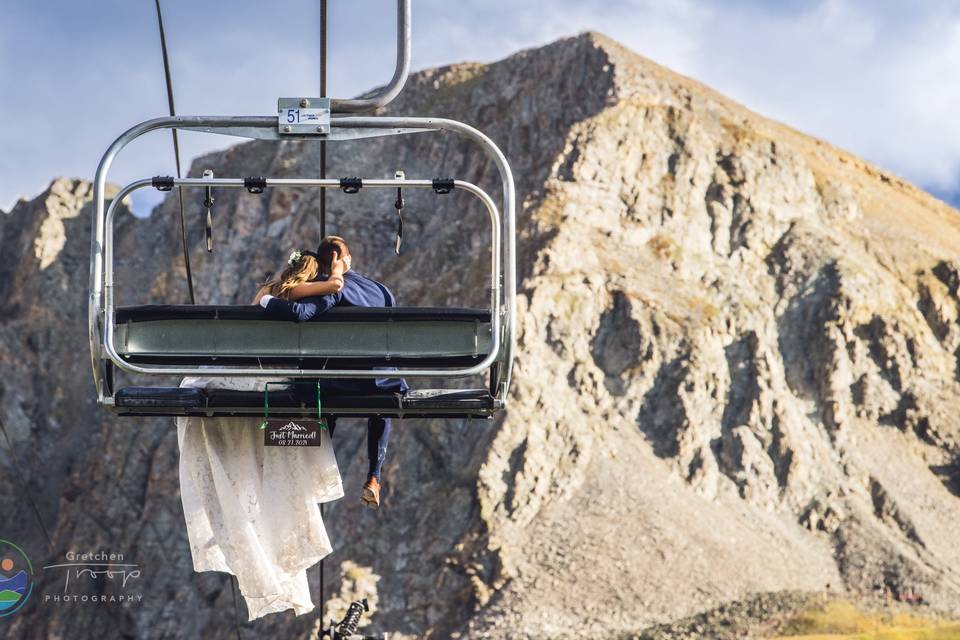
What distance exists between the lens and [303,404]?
1008 cm

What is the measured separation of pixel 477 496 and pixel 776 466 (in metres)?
12.9

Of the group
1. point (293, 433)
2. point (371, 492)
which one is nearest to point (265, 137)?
point (293, 433)

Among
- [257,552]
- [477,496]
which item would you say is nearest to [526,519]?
[477,496]

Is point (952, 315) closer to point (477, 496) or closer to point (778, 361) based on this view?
point (778, 361)

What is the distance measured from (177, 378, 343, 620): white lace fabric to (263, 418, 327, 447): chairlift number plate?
0.14 metres

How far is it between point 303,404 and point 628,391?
54.6 m

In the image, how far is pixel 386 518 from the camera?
60875 millimetres

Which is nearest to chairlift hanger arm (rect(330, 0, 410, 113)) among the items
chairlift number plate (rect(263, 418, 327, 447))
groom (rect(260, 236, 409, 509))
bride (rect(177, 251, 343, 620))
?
groom (rect(260, 236, 409, 509))

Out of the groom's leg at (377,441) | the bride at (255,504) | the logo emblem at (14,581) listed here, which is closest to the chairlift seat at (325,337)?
the bride at (255,504)

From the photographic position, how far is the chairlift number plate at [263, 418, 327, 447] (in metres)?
10.4

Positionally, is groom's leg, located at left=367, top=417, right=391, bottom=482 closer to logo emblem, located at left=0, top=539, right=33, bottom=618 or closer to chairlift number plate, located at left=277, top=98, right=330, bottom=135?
chairlift number plate, located at left=277, top=98, right=330, bottom=135

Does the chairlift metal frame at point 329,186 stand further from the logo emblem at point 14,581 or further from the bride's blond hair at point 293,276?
the logo emblem at point 14,581

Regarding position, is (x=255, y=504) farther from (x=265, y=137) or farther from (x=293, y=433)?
(x=265, y=137)

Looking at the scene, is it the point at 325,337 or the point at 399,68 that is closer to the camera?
the point at 399,68
